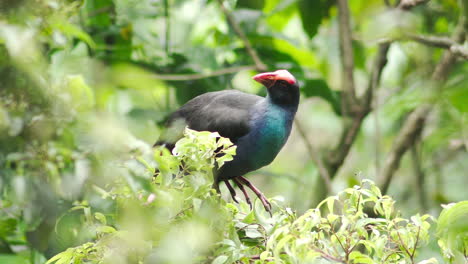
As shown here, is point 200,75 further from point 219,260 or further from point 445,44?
point 219,260

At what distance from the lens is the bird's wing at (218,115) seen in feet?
8.70

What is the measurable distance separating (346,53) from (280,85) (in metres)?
1.22

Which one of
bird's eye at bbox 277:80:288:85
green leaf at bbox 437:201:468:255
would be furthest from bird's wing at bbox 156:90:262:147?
green leaf at bbox 437:201:468:255

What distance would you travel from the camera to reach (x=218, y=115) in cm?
266

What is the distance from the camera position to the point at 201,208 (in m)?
1.50

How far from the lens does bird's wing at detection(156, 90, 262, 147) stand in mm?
2650

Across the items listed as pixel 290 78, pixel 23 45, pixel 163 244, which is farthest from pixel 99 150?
pixel 290 78

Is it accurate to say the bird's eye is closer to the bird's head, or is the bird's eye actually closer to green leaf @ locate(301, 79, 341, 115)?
the bird's head

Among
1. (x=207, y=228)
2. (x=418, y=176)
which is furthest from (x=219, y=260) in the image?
(x=418, y=176)

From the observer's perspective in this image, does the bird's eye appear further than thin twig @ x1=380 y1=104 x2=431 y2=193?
No

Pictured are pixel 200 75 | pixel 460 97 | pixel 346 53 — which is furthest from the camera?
pixel 346 53

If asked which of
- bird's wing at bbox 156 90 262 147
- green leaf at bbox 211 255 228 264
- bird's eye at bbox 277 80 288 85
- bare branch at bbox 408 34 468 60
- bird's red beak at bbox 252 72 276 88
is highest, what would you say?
bare branch at bbox 408 34 468 60

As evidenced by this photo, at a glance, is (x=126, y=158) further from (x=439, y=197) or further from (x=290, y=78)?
(x=439, y=197)

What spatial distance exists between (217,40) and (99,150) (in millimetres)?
3032
